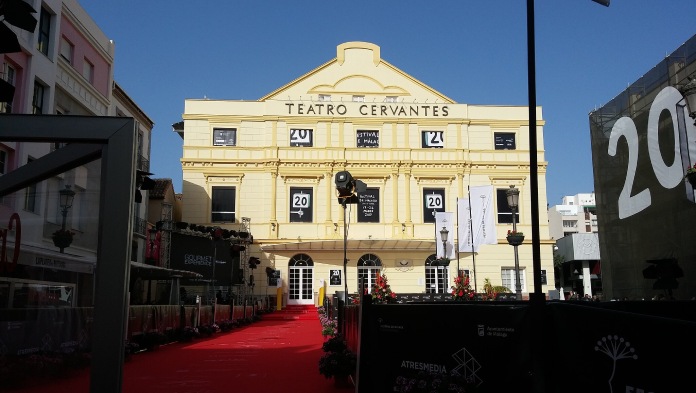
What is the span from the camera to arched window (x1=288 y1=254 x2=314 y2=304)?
119 ft

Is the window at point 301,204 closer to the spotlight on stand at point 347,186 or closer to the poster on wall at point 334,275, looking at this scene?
the poster on wall at point 334,275

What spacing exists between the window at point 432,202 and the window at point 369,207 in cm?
304

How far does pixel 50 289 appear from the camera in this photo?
3676 millimetres

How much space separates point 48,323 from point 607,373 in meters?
3.38

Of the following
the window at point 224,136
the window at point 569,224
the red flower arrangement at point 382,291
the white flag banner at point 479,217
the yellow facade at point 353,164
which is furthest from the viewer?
the window at point 569,224

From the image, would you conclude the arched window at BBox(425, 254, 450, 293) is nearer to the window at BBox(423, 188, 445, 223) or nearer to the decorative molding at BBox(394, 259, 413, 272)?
the decorative molding at BBox(394, 259, 413, 272)

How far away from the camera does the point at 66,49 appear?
79.7 feet

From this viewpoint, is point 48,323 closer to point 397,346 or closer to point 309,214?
point 397,346

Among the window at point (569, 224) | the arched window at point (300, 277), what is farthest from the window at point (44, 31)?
the window at point (569, 224)

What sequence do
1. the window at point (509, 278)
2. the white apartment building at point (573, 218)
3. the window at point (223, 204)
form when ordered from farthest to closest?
the white apartment building at point (573, 218), the window at point (509, 278), the window at point (223, 204)

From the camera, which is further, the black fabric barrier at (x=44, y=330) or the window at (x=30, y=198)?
the window at (x=30, y=198)

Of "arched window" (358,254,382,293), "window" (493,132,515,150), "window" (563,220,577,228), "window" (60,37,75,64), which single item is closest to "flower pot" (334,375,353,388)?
"window" (60,37,75,64)

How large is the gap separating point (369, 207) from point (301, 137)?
6.20 meters

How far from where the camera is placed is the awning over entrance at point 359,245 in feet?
117
